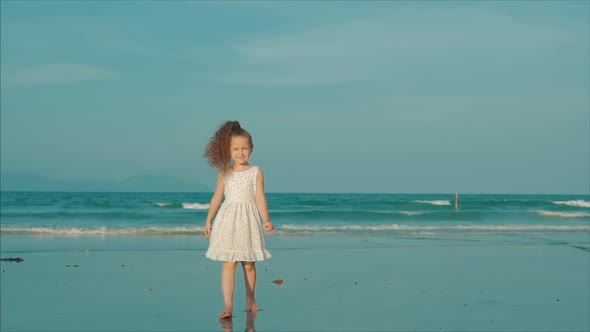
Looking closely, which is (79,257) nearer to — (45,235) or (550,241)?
(45,235)

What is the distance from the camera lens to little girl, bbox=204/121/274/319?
20.3 ft

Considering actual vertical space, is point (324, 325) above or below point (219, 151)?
below

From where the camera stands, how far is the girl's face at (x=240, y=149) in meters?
6.14

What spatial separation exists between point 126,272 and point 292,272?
2.17 m

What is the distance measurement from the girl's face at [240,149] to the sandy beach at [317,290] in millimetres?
1370

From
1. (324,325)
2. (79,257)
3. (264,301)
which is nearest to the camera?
(324,325)

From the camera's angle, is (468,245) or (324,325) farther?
(468,245)

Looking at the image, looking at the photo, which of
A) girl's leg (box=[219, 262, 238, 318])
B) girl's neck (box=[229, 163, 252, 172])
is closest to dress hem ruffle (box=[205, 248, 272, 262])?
girl's leg (box=[219, 262, 238, 318])

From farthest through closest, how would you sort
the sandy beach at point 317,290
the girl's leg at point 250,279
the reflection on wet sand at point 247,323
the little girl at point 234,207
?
the girl's leg at point 250,279 < the little girl at point 234,207 < the sandy beach at point 317,290 < the reflection on wet sand at point 247,323

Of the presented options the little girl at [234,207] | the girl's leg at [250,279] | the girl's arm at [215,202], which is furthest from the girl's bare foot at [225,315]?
the girl's arm at [215,202]

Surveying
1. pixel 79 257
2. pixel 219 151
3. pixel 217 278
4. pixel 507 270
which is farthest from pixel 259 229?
pixel 79 257

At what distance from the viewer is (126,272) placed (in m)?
9.43

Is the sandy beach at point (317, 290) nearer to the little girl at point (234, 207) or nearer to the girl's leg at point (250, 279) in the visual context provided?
the girl's leg at point (250, 279)

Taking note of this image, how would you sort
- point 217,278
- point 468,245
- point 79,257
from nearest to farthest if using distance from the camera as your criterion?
1. point 217,278
2. point 79,257
3. point 468,245
